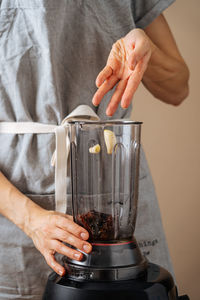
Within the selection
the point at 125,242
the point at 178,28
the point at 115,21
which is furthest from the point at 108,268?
the point at 178,28

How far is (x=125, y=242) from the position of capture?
23.6 inches

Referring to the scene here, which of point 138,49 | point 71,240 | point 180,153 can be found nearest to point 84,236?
point 71,240

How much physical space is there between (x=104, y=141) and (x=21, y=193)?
0.25 metres

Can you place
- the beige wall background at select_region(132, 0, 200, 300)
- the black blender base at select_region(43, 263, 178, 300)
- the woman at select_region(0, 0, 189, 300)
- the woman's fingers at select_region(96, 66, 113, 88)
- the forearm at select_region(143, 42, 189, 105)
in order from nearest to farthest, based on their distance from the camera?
the black blender base at select_region(43, 263, 178, 300) → the woman's fingers at select_region(96, 66, 113, 88) → the woman at select_region(0, 0, 189, 300) → the forearm at select_region(143, 42, 189, 105) → the beige wall background at select_region(132, 0, 200, 300)

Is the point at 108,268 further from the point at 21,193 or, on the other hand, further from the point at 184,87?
the point at 184,87

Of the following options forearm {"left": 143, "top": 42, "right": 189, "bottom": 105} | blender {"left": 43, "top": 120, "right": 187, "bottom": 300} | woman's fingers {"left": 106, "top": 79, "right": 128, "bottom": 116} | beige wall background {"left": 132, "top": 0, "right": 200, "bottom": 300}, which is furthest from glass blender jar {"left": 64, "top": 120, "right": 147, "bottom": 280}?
beige wall background {"left": 132, "top": 0, "right": 200, "bottom": 300}

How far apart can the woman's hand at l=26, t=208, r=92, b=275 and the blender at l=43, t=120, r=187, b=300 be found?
12 millimetres

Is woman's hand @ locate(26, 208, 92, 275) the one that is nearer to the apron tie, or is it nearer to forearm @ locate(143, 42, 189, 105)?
the apron tie

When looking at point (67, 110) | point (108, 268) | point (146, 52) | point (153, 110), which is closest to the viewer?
point (108, 268)

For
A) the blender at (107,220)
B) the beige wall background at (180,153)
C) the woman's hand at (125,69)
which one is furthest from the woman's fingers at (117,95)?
the beige wall background at (180,153)

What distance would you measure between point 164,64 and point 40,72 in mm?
341

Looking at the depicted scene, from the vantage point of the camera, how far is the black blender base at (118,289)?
0.54 m

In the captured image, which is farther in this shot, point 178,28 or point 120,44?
point 178,28

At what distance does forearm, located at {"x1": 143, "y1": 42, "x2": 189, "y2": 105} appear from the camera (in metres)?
1.03
